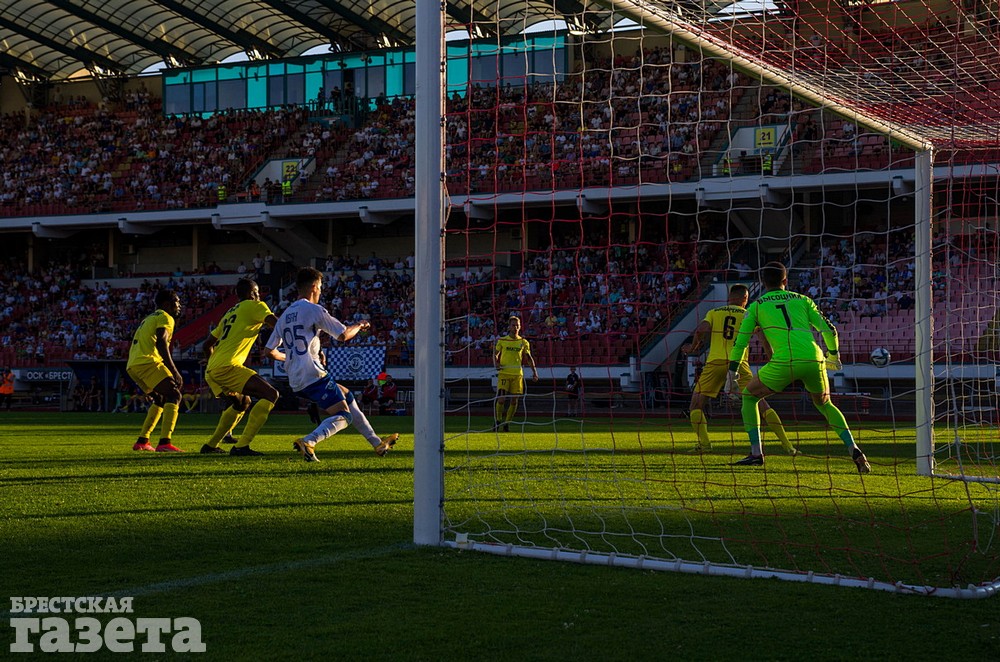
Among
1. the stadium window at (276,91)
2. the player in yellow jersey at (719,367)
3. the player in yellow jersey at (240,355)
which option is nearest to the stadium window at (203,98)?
the stadium window at (276,91)

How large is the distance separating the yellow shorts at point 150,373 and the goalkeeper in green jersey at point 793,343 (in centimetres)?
679

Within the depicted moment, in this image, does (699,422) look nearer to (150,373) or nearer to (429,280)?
(150,373)

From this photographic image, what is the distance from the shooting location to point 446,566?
216 inches

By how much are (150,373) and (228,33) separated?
100ft

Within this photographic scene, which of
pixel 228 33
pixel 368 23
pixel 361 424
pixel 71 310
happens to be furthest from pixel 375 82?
pixel 361 424

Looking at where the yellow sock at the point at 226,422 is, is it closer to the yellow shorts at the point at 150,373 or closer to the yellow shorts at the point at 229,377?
the yellow shorts at the point at 229,377

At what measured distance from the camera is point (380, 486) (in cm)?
887

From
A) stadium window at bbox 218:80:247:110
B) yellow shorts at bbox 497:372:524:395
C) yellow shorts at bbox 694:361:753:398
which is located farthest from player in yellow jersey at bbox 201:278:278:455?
stadium window at bbox 218:80:247:110

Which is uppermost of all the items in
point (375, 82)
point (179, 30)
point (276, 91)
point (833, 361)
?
point (179, 30)

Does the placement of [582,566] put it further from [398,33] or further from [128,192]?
[128,192]

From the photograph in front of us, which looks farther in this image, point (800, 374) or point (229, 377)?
point (229, 377)

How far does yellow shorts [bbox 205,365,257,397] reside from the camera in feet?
38.7

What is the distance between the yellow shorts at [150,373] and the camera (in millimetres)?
13172

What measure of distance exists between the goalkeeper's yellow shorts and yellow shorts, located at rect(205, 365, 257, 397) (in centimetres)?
537
